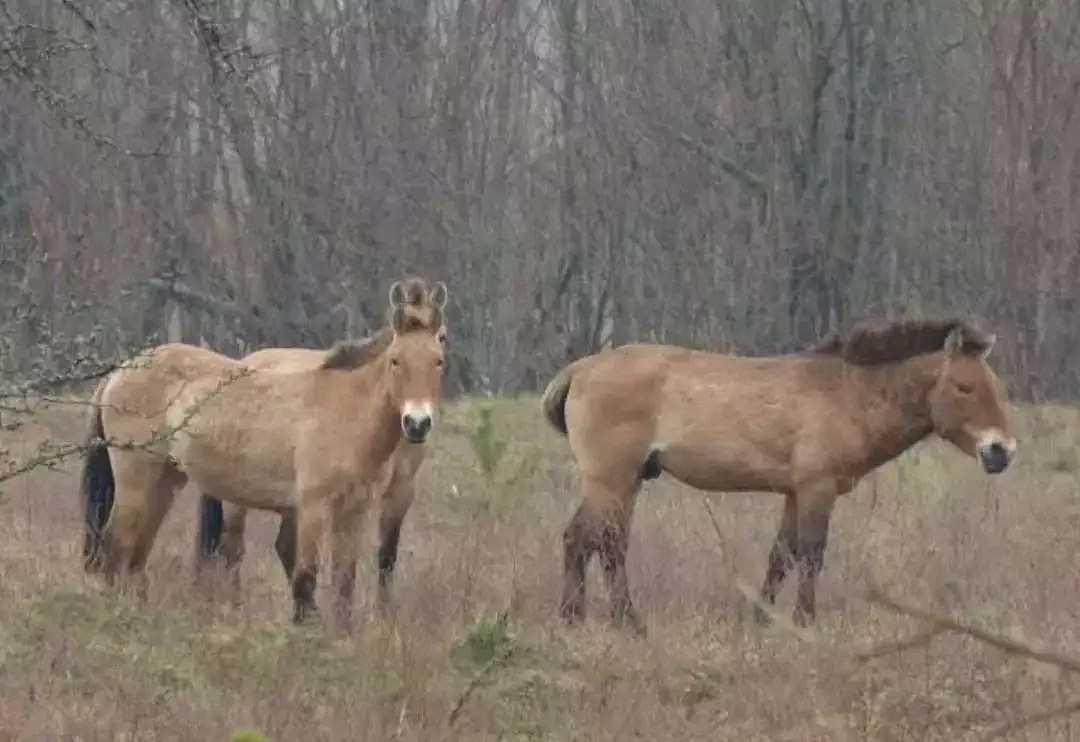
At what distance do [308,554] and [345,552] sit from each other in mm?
188

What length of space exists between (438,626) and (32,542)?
372 cm

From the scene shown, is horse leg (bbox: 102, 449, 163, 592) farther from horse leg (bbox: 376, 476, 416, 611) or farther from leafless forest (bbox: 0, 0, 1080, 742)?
leafless forest (bbox: 0, 0, 1080, 742)

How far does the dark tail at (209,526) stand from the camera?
1014cm

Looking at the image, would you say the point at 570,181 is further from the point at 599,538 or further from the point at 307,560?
the point at 307,560

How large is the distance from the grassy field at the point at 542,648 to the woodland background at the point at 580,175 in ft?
43.3

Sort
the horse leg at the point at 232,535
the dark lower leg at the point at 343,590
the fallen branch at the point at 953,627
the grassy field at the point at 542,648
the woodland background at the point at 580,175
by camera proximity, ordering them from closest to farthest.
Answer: the fallen branch at the point at 953,627, the grassy field at the point at 542,648, the dark lower leg at the point at 343,590, the horse leg at the point at 232,535, the woodland background at the point at 580,175

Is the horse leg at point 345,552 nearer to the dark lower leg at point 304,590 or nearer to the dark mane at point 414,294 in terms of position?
the dark lower leg at point 304,590

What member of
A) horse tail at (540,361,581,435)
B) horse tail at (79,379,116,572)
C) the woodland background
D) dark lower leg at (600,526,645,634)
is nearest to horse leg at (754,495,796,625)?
dark lower leg at (600,526,645,634)

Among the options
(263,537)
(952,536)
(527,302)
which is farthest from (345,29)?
(952,536)

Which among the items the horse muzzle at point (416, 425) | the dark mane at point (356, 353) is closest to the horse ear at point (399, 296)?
the dark mane at point (356, 353)

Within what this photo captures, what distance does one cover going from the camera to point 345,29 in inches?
1053

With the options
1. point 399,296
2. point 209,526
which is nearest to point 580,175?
point 209,526

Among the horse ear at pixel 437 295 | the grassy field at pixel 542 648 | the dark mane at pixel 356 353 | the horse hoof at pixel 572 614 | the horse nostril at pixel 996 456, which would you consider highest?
the horse ear at pixel 437 295

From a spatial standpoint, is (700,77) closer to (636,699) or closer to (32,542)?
(32,542)
